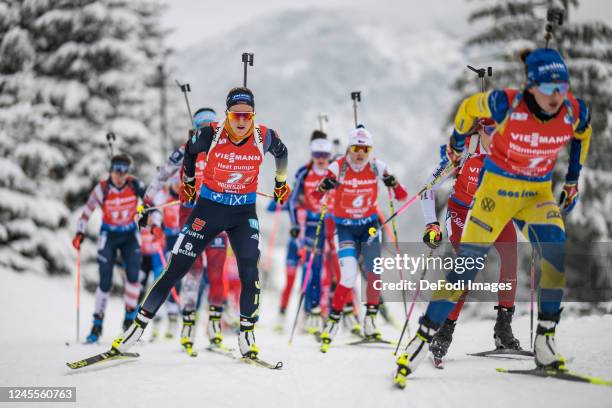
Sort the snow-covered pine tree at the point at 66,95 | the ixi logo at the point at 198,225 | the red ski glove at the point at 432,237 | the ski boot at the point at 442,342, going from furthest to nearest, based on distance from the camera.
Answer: the snow-covered pine tree at the point at 66,95 → the ixi logo at the point at 198,225 → the ski boot at the point at 442,342 → the red ski glove at the point at 432,237

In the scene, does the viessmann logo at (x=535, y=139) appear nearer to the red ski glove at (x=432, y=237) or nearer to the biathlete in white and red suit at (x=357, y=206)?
the red ski glove at (x=432, y=237)

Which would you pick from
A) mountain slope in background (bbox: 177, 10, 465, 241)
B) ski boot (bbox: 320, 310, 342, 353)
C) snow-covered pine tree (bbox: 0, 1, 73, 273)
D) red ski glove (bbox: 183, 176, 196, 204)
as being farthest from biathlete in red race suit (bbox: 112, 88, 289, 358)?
mountain slope in background (bbox: 177, 10, 465, 241)

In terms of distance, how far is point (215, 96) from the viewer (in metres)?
78.7

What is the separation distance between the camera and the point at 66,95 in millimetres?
16719

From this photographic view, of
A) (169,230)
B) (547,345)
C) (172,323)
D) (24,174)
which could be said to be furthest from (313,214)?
(24,174)

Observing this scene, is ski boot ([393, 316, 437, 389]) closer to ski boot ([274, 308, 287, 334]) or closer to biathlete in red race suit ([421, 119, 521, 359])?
biathlete in red race suit ([421, 119, 521, 359])

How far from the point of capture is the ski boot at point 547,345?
461cm

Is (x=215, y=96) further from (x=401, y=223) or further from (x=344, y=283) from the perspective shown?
(x=344, y=283)

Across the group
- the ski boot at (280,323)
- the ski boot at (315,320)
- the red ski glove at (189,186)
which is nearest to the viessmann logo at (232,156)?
the red ski glove at (189,186)

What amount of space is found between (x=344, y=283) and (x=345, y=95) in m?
80.2

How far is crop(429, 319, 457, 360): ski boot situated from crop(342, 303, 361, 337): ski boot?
2.75m

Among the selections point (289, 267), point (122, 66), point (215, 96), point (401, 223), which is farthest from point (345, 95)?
point (289, 267)

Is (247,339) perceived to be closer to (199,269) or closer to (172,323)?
(199,269)

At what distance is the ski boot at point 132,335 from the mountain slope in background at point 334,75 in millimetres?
51215
